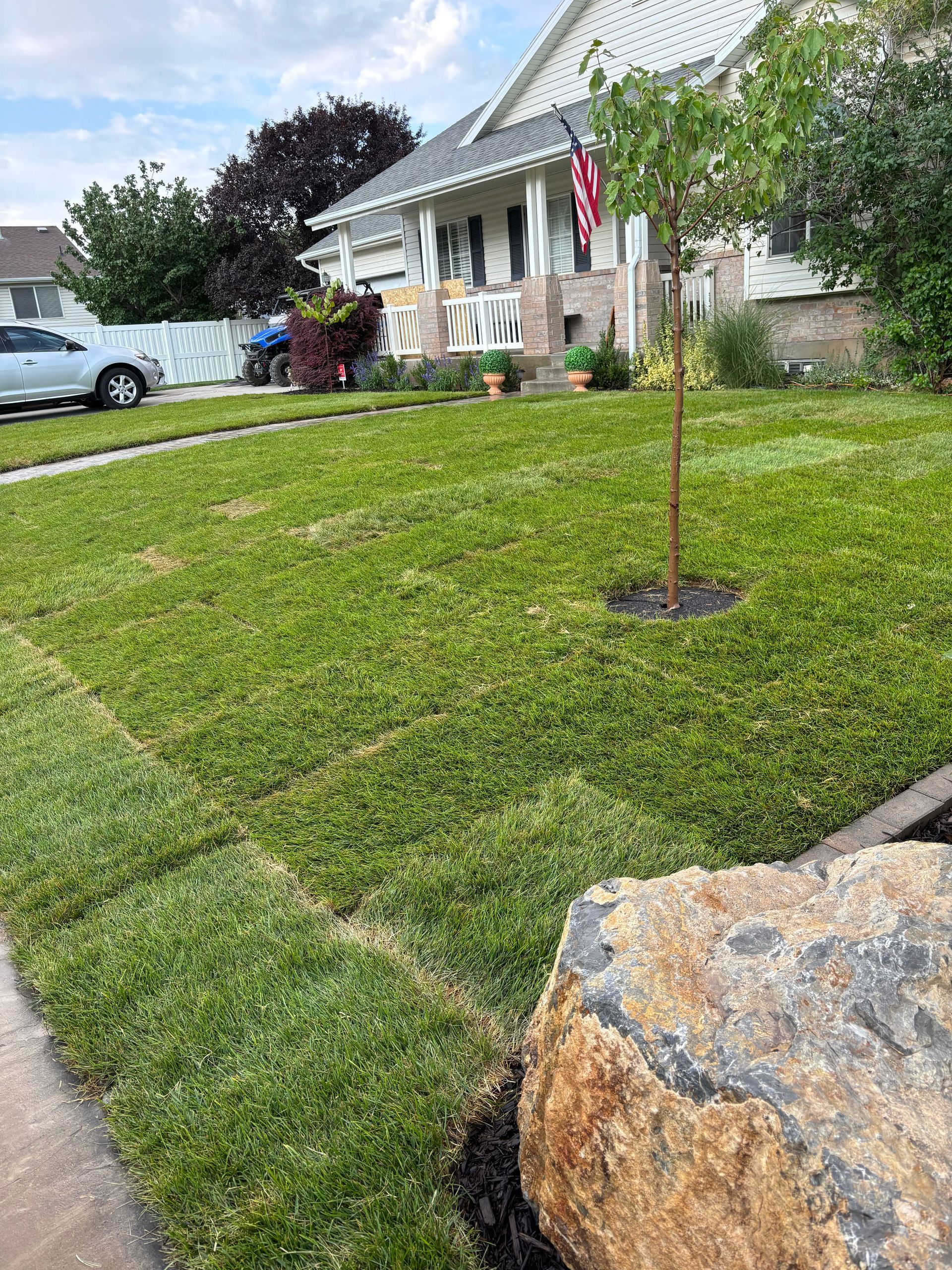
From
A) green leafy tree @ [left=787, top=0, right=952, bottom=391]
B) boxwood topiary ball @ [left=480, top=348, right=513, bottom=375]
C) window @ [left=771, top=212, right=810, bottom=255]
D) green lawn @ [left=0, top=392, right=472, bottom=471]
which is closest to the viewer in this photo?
green leafy tree @ [left=787, top=0, right=952, bottom=391]

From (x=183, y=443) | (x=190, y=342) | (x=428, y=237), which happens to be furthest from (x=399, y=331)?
(x=190, y=342)

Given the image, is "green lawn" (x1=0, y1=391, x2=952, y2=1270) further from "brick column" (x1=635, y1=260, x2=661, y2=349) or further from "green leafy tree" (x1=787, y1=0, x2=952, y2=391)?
"brick column" (x1=635, y1=260, x2=661, y2=349)

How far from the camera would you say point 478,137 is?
62.1 ft

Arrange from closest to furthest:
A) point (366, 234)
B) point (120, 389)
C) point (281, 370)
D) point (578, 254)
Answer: point (120, 389)
point (578, 254)
point (281, 370)
point (366, 234)

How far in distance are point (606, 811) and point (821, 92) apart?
3.00 meters

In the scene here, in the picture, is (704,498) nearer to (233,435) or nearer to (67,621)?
(67,621)

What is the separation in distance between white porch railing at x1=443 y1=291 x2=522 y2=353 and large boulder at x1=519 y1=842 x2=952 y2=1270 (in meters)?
14.1

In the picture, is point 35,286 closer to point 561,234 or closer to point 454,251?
point 454,251

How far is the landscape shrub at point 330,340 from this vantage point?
1702cm

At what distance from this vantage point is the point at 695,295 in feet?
45.5

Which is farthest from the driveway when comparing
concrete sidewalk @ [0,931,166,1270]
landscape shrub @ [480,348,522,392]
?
concrete sidewalk @ [0,931,166,1270]

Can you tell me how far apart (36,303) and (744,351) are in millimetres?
34396

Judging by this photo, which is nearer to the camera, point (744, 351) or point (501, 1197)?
point (501, 1197)

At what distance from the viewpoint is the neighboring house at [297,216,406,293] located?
25.6 m
